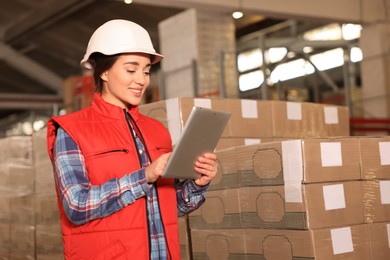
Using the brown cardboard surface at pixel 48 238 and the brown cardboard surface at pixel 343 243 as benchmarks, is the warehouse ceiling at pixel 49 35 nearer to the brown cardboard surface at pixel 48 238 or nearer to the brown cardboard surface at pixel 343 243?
the brown cardboard surface at pixel 48 238

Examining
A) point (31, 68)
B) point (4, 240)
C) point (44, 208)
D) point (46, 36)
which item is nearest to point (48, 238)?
point (44, 208)

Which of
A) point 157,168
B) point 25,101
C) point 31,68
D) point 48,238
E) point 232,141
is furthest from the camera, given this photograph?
point 31,68

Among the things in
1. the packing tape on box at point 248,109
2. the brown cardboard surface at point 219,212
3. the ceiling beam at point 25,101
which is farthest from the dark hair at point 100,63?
the ceiling beam at point 25,101

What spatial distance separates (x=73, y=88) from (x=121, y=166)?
10.0 metres

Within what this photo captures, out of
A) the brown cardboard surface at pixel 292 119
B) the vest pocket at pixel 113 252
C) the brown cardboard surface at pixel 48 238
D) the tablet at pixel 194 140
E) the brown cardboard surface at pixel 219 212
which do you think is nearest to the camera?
the tablet at pixel 194 140

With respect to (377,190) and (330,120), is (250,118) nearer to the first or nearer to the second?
(330,120)

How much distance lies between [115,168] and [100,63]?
0.40 metres

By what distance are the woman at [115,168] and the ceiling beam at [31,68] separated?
14.7m

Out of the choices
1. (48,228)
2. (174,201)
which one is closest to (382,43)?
(48,228)

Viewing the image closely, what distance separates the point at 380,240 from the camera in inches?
132

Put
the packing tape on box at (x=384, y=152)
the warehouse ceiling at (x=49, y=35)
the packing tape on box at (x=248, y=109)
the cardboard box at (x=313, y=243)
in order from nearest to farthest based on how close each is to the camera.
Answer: the cardboard box at (x=313, y=243) < the packing tape on box at (x=384, y=152) < the packing tape on box at (x=248, y=109) < the warehouse ceiling at (x=49, y=35)

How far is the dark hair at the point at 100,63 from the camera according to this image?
2.36 m

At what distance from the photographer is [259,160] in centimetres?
345

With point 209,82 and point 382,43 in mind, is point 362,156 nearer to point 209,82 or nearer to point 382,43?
point 209,82
